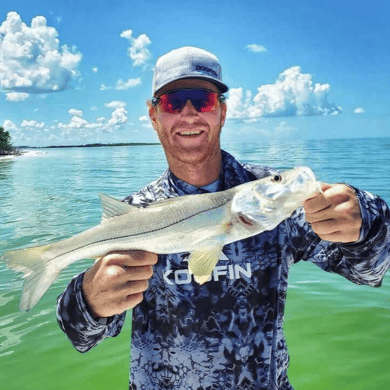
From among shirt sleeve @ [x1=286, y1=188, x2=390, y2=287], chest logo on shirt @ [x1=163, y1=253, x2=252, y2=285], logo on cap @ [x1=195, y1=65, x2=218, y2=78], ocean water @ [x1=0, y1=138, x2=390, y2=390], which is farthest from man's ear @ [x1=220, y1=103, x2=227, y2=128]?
chest logo on shirt @ [x1=163, y1=253, x2=252, y2=285]

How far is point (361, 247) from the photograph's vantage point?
2.29 meters

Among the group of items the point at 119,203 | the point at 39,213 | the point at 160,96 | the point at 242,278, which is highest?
the point at 160,96

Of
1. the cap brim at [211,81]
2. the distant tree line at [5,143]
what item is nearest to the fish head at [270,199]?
the cap brim at [211,81]

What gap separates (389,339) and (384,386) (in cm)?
111

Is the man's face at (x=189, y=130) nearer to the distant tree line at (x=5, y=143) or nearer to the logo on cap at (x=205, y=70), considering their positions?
the logo on cap at (x=205, y=70)

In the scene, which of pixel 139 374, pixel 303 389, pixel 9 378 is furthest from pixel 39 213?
pixel 139 374

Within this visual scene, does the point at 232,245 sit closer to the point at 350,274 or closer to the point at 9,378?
the point at 350,274

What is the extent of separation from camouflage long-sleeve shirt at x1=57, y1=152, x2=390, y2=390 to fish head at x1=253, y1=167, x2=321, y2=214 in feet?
2.48

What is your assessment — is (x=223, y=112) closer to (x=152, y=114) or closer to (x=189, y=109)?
(x=189, y=109)

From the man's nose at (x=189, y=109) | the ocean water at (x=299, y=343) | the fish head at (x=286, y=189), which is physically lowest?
the ocean water at (x=299, y=343)

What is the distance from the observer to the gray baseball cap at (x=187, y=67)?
3.04 meters

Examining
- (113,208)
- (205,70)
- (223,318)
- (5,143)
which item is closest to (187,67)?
(205,70)

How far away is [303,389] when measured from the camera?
16.6 ft

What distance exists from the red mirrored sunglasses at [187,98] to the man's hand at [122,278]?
4.36 feet
